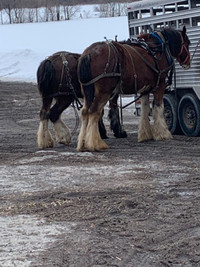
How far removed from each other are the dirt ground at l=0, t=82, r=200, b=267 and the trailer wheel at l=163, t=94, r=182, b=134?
1.21 m

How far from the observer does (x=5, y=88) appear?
27.8m

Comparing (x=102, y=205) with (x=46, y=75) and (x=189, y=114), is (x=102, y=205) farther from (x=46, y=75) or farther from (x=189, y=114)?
(x=189, y=114)

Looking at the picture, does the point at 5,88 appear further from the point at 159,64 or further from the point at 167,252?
the point at 167,252

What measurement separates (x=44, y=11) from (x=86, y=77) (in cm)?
4441

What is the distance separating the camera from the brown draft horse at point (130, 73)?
11.8 m

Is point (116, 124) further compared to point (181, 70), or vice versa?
point (181, 70)

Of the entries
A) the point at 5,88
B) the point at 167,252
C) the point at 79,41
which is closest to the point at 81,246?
the point at 167,252

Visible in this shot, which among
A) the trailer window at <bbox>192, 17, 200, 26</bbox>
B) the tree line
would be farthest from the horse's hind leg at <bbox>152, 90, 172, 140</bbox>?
the tree line

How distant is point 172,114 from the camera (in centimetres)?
1420

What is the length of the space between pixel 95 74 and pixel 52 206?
437 cm

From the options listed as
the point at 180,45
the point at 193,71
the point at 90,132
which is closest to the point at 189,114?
the point at 193,71

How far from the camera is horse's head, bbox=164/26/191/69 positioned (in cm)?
1328

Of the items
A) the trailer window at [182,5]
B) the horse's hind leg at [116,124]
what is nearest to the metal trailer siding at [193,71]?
the trailer window at [182,5]

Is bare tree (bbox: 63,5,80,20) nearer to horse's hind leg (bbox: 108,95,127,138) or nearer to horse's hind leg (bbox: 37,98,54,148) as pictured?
horse's hind leg (bbox: 108,95,127,138)
